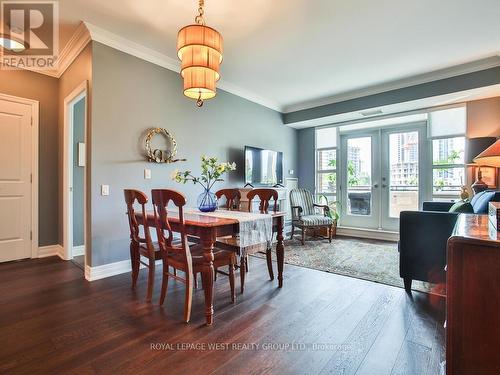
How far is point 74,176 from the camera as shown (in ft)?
12.3

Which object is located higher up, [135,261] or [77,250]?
[135,261]

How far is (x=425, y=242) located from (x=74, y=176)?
170 inches

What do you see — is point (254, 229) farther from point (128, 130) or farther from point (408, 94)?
Answer: point (408, 94)

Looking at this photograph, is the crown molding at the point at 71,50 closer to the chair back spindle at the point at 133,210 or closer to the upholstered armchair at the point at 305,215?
the chair back spindle at the point at 133,210

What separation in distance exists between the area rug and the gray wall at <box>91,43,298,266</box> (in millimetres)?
1816

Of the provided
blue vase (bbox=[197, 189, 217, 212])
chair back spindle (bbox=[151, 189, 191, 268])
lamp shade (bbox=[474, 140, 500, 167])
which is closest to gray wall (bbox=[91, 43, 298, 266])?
blue vase (bbox=[197, 189, 217, 212])

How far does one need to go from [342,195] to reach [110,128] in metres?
4.53

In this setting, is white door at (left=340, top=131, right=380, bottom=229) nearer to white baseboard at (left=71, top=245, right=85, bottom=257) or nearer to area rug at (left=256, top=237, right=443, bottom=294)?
area rug at (left=256, top=237, right=443, bottom=294)

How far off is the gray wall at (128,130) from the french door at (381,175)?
3.00 meters

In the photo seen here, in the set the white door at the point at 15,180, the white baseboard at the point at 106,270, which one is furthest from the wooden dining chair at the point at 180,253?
the white door at the point at 15,180

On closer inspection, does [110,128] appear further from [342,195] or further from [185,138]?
[342,195]

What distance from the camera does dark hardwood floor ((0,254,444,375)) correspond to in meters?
1.48

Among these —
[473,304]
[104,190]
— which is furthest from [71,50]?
[473,304]

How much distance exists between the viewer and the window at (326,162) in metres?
5.73
